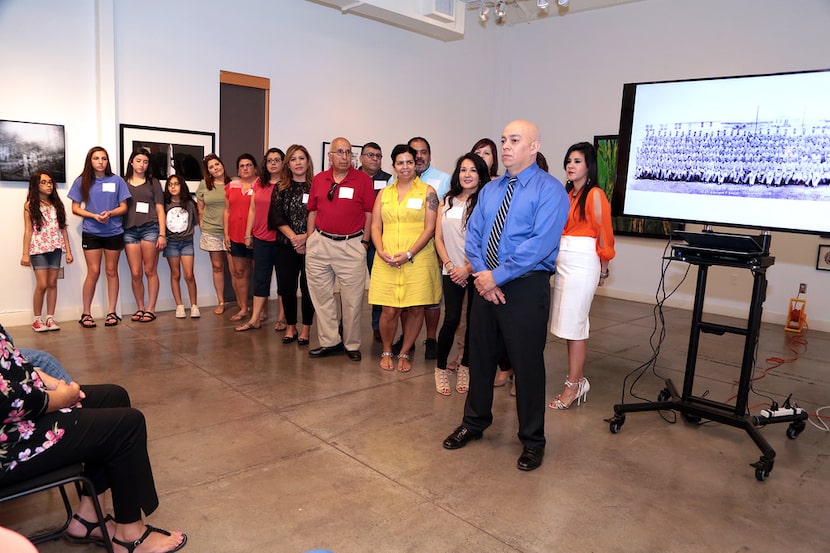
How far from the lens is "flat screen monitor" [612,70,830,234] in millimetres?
3342

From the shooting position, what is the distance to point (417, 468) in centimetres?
308

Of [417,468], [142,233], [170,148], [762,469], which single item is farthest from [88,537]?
[170,148]

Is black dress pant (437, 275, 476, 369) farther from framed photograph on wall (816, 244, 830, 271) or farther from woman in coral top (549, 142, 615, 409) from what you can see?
framed photograph on wall (816, 244, 830, 271)

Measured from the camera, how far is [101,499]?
8.05 ft

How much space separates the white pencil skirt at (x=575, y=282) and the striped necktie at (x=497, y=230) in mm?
868

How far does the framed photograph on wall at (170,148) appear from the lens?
6.12 metres

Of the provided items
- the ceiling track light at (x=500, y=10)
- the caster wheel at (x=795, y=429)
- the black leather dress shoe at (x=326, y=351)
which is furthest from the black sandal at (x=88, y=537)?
the ceiling track light at (x=500, y=10)

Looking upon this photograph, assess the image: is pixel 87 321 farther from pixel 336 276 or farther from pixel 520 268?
pixel 520 268

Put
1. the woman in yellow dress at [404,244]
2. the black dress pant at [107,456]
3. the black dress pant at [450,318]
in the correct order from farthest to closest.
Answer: the woman in yellow dress at [404,244] < the black dress pant at [450,318] < the black dress pant at [107,456]

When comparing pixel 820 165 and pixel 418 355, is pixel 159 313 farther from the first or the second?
pixel 820 165

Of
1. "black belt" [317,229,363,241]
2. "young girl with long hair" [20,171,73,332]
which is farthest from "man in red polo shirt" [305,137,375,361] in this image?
"young girl with long hair" [20,171,73,332]

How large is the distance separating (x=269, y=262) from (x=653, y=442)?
3712 millimetres

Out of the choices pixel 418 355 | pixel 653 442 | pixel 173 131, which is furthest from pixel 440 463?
pixel 173 131

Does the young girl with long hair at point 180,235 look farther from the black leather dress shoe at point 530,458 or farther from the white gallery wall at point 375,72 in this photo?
the black leather dress shoe at point 530,458
